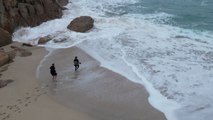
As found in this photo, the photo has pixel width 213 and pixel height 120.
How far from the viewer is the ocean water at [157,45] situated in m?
15.0

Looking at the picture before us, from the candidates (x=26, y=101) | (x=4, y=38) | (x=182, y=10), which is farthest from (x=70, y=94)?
(x=182, y=10)

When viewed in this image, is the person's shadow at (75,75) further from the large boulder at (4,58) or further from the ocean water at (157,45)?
the large boulder at (4,58)

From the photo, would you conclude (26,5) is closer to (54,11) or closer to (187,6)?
(54,11)

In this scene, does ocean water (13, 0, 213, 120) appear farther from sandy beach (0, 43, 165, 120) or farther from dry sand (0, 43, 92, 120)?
dry sand (0, 43, 92, 120)

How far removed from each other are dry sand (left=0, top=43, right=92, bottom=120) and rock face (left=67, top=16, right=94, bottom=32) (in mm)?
6843

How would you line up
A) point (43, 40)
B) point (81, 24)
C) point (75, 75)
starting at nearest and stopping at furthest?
point (75, 75)
point (43, 40)
point (81, 24)

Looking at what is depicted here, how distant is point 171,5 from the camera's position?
3753 cm

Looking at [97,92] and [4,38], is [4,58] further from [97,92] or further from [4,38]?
[97,92]

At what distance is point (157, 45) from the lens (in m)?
22.0

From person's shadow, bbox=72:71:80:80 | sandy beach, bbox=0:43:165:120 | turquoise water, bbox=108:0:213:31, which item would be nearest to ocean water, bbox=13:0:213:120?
turquoise water, bbox=108:0:213:31

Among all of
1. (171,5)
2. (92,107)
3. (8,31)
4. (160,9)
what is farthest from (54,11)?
(92,107)

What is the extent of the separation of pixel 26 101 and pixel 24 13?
12.5 m

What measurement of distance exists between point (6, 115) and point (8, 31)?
1184 cm

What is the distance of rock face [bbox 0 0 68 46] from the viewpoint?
24.6 metres
